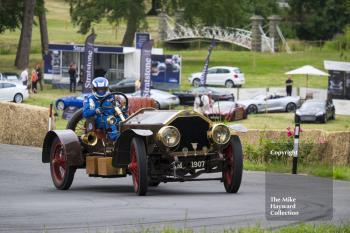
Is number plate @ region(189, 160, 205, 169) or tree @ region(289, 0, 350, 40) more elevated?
tree @ region(289, 0, 350, 40)

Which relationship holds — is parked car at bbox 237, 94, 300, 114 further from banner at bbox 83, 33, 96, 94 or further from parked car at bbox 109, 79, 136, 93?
banner at bbox 83, 33, 96, 94

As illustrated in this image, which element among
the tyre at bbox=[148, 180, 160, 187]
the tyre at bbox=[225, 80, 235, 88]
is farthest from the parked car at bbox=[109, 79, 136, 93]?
the tyre at bbox=[148, 180, 160, 187]

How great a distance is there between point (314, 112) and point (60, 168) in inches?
1385

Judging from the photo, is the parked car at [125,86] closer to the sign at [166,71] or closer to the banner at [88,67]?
the banner at [88,67]

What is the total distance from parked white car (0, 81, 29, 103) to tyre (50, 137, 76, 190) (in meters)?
33.9

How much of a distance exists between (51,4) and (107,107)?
10949 centimetres

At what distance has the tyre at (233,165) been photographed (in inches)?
606

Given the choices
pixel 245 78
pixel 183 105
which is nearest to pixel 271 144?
pixel 183 105

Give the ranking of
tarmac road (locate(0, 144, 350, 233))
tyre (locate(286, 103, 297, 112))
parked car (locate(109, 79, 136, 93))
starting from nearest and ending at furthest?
1. tarmac road (locate(0, 144, 350, 233))
2. tyre (locate(286, 103, 297, 112))
3. parked car (locate(109, 79, 136, 93))

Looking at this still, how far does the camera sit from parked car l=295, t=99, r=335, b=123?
50.7 m

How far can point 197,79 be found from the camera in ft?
225

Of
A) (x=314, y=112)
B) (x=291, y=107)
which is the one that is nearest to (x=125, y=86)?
(x=291, y=107)

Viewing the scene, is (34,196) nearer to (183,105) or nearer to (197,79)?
(183,105)

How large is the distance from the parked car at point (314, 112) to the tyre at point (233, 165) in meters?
Answer: 34.5
